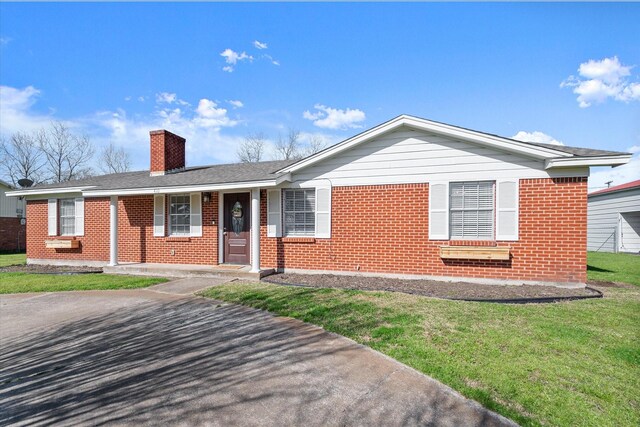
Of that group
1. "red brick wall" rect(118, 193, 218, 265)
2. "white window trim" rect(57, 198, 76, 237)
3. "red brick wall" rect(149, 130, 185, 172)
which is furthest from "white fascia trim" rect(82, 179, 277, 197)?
"red brick wall" rect(149, 130, 185, 172)

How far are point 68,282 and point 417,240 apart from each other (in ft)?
30.4

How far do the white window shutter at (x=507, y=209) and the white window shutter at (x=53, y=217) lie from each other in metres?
14.7

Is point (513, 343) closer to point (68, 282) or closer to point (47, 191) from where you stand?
point (68, 282)

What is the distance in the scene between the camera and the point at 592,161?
7.11m

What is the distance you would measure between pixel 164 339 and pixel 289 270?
5143 millimetres

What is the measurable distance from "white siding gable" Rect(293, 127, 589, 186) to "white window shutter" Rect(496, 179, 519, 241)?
216 millimetres

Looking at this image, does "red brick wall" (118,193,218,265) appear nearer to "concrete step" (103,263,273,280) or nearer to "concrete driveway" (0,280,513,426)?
"concrete step" (103,263,273,280)

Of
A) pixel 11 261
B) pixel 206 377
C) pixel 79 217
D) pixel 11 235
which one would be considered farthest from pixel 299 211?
pixel 11 235

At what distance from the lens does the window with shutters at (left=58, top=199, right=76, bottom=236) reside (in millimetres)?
12367

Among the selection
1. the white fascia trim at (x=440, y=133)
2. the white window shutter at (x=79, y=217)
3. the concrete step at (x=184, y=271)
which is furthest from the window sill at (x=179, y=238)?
the white fascia trim at (x=440, y=133)

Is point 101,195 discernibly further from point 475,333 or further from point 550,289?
point 550,289

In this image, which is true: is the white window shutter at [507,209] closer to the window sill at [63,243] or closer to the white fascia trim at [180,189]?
the white fascia trim at [180,189]

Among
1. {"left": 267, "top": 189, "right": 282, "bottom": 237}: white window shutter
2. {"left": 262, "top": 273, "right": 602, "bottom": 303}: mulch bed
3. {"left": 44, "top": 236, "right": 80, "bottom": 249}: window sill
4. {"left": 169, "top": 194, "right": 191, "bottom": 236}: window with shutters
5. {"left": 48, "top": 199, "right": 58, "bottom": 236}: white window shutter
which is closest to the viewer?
{"left": 262, "top": 273, "right": 602, "bottom": 303}: mulch bed

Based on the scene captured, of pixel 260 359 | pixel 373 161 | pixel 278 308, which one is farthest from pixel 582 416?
pixel 373 161
